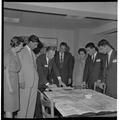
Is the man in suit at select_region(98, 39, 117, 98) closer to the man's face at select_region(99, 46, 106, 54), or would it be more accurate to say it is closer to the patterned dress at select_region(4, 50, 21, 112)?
the man's face at select_region(99, 46, 106, 54)

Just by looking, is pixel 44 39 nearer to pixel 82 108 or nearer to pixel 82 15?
pixel 82 15

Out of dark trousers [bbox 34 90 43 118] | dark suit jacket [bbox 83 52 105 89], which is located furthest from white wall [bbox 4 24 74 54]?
dark trousers [bbox 34 90 43 118]

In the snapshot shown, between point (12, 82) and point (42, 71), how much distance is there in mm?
322

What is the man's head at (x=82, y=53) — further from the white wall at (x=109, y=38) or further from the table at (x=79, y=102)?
the table at (x=79, y=102)

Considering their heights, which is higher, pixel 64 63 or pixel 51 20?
pixel 51 20

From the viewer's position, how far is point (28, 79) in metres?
2.26

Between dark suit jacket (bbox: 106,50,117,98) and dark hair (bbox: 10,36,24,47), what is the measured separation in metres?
0.96

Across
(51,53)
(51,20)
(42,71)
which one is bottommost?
(42,71)

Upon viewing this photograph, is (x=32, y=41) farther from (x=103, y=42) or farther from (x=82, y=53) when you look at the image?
(x=103, y=42)

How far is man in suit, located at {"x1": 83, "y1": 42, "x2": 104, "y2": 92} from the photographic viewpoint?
2.36 meters

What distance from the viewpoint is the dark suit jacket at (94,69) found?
2.36m

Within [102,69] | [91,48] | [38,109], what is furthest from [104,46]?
[38,109]

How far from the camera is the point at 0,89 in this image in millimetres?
2166

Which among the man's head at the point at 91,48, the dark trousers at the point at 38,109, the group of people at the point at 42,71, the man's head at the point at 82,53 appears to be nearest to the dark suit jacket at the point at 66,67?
the group of people at the point at 42,71
